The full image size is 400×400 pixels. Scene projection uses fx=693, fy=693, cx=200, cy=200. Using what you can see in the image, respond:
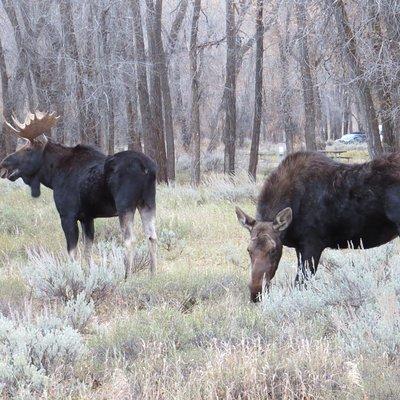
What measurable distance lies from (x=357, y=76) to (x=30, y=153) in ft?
19.8

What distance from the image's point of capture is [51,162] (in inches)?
384

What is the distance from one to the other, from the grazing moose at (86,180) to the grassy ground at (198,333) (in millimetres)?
633

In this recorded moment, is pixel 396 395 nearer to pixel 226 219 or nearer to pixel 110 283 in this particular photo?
pixel 110 283

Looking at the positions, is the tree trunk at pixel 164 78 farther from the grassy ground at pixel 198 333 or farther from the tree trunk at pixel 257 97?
the grassy ground at pixel 198 333

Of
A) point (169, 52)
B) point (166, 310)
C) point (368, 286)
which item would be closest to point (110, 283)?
point (166, 310)

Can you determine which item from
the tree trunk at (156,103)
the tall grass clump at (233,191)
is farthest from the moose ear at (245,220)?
the tree trunk at (156,103)

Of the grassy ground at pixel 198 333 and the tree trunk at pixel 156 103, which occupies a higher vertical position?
the tree trunk at pixel 156 103

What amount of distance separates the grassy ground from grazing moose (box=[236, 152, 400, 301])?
0.31 meters

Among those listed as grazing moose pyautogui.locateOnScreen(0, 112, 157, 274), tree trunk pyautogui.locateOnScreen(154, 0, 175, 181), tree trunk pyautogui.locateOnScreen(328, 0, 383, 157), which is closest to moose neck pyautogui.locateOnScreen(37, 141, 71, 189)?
grazing moose pyautogui.locateOnScreen(0, 112, 157, 274)

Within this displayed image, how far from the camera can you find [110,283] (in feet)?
24.7

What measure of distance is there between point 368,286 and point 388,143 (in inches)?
317

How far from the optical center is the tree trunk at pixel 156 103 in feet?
68.0

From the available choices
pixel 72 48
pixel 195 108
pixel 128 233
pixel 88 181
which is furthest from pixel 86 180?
pixel 195 108

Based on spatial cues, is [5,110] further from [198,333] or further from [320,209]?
[198,333]
